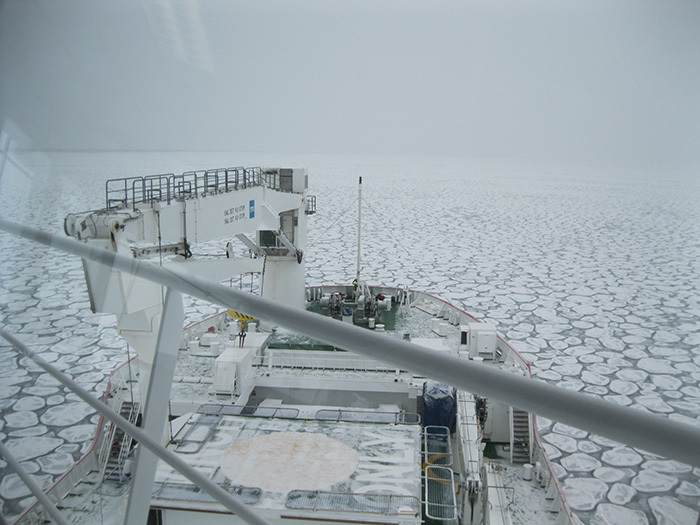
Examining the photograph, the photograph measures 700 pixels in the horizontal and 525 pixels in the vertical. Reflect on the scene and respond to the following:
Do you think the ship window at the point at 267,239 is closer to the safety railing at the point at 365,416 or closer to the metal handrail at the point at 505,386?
the safety railing at the point at 365,416

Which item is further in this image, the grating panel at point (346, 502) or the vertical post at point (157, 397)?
the grating panel at point (346, 502)

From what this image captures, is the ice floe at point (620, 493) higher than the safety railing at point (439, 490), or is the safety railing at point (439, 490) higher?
the safety railing at point (439, 490)

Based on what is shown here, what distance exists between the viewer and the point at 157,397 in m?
0.73

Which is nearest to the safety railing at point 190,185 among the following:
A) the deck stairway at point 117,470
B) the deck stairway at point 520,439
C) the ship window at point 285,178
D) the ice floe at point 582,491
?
the ship window at point 285,178

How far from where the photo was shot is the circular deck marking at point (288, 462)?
108cm

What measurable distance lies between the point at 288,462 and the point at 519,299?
1323 cm

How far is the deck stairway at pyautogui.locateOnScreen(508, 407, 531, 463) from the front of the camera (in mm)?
4020

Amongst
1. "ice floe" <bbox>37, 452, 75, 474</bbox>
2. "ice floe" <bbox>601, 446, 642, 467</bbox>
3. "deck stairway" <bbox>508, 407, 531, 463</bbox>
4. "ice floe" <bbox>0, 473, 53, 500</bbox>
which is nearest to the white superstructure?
"ice floe" <bbox>0, 473, 53, 500</bbox>

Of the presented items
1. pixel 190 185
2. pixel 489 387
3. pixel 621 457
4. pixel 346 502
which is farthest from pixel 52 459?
pixel 621 457

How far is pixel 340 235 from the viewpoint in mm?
22219

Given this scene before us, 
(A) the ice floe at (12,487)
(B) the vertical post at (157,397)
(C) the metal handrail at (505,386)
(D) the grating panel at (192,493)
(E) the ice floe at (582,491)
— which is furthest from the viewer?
(E) the ice floe at (582,491)

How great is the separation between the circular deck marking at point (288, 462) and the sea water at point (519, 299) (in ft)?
1.82

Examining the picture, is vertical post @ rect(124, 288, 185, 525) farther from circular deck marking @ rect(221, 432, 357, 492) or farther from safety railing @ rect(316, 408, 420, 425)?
safety railing @ rect(316, 408, 420, 425)

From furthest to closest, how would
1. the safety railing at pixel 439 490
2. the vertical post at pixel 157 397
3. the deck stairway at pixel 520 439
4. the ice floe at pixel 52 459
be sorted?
the deck stairway at pixel 520 439 < the ice floe at pixel 52 459 < the safety railing at pixel 439 490 < the vertical post at pixel 157 397
